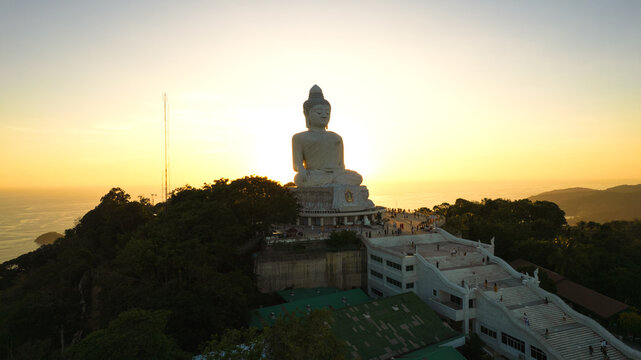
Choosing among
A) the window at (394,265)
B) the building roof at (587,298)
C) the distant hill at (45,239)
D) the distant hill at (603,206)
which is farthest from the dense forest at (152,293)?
the distant hill at (603,206)

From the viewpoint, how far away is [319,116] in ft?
159

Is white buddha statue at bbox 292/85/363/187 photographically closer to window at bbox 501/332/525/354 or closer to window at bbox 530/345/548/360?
window at bbox 501/332/525/354

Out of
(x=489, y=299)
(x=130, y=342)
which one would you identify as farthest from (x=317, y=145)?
(x=130, y=342)

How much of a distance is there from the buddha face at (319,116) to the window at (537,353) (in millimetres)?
33936

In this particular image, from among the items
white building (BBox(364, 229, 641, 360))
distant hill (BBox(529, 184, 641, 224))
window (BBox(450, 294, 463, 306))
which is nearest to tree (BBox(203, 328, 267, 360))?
white building (BBox(364, 229, 641, 360))

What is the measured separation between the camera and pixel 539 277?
96.8ft

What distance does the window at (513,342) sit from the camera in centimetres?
2279

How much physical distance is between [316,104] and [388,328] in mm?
31506

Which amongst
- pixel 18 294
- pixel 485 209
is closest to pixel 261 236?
pixel 18 294

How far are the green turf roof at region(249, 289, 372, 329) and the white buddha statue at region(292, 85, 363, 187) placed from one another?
19.9 meters

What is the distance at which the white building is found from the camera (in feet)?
73.6

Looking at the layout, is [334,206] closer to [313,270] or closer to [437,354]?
[313,270]

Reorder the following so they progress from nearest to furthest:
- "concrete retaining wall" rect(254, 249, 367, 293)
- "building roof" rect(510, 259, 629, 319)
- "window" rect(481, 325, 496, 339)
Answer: "window" rect(481, 325, 496, 339) → "building roof" rect(510, 259, 629, 319) → "concrete retaining wall" rect(254, 249, 367, 293)

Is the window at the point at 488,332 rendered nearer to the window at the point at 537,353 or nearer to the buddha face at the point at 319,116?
the window at the point at 537,353
